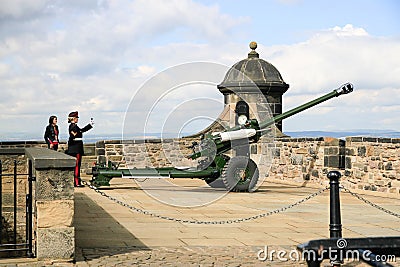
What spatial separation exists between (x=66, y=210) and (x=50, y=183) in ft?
0.90

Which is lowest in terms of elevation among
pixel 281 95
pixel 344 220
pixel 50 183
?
pixel 344 220

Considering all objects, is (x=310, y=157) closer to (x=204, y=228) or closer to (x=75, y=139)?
(x=75, y=139)

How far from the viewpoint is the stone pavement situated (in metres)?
6.52

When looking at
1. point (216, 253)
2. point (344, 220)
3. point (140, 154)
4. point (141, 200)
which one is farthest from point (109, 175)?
point (216, 253)

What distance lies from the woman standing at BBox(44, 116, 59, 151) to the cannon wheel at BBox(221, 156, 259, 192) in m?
3.53

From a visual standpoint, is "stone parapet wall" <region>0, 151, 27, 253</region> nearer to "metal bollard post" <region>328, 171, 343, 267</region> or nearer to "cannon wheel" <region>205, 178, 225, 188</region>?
"metal bollard post" <region>328, 171, 343, 267</region>

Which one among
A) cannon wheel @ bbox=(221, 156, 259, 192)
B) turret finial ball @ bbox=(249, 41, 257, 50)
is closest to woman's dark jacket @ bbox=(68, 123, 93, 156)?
cannon wheel @ bbox=(221, 156, 259, 192)

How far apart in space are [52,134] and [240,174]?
3.96 m

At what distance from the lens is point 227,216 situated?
9953 millimetres

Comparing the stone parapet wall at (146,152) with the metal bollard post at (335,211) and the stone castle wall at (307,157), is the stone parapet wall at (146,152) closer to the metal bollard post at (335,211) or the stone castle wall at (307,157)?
the stone castle wall at (307,157)

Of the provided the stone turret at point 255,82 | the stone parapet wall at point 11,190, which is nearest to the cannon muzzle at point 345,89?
the stone turret at point 255,82

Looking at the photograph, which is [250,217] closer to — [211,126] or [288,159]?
[288,159]

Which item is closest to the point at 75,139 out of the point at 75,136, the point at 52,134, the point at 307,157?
the point at 75,136

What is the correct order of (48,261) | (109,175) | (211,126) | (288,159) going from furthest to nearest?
(211,126) → (288,159) → (109,175) → (48,261)
